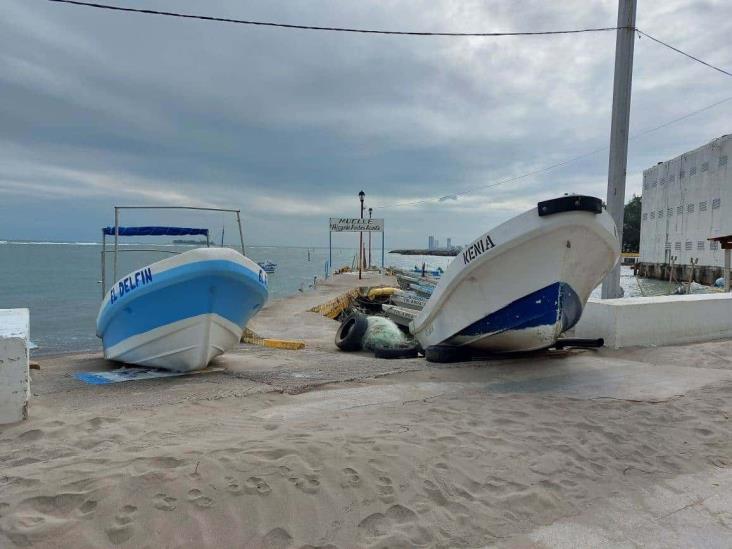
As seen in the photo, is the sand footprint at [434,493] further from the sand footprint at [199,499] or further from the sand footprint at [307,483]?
the sand footprint at [199,499]

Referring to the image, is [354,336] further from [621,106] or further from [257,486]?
[257,486]

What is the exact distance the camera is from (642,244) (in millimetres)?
50812

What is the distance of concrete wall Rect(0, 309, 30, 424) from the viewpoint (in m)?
3.66

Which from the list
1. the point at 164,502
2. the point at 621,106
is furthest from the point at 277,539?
the point at 621,106

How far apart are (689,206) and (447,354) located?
42.6 metres

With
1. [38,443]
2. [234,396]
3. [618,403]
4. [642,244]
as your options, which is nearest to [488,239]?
[618,403]

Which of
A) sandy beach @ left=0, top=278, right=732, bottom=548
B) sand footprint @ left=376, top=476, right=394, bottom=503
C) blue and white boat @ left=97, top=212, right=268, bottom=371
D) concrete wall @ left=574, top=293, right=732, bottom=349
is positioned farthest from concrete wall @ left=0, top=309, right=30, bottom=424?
concrete wall @ left=574, top=293, right=732, bottom=349

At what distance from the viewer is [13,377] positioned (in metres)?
3.71

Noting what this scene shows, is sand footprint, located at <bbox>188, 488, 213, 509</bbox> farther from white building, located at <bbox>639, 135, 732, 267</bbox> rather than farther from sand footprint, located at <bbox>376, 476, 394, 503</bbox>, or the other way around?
white building, located at <bbox>639, 135, 732, 267</bbox>

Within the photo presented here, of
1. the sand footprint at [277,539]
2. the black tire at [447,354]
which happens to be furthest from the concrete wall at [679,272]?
the sand footprint at [277,539]

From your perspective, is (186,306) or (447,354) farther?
(447,354)

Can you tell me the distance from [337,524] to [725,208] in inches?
1662

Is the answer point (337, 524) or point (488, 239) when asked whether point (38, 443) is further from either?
point (488, 239)

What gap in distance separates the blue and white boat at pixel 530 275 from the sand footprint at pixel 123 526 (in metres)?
4.73
